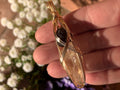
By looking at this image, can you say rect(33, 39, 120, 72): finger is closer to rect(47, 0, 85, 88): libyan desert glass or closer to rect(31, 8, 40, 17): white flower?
rect(47, 0, 85, 88): libyan desert glass

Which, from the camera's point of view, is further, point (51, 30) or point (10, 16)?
point (10, 16)

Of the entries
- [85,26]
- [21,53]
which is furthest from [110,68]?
[21,53]

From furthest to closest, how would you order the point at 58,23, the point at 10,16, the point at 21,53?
the point at 10,16
the point at 21,53
the point at 58,23

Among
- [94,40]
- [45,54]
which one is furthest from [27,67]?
[94,40]

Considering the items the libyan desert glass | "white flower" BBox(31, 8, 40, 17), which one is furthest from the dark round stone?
"white flower" BBox(31, 8, 40, 17)

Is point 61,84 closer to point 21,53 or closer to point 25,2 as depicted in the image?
point 21,53

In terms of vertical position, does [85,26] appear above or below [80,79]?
above

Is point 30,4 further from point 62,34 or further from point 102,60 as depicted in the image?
point 102,60
